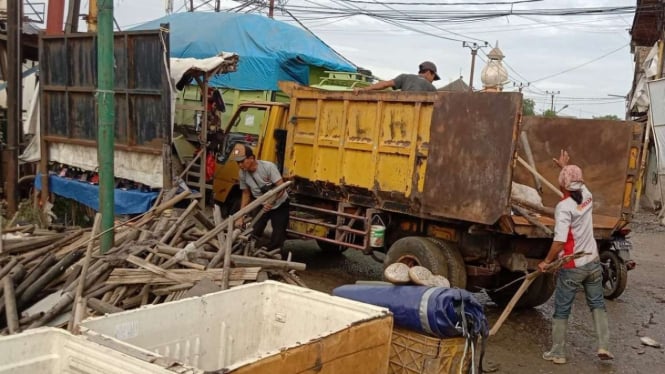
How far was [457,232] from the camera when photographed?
23.6ft

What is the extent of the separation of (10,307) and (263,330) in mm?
2762

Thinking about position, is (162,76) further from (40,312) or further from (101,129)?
(40,312)

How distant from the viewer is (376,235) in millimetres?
7758

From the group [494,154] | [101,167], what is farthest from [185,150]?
[494,154]

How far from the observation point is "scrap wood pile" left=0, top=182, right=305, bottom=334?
5.39 metres

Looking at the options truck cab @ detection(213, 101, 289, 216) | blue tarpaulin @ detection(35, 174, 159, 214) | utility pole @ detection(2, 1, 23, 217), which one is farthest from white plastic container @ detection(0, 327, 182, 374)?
utility pole @ detection(2, 1, 23, 217)

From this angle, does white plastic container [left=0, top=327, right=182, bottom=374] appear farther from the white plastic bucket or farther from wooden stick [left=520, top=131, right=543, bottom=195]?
wooden stick [left=520, top=131, right=543, bottom=195]

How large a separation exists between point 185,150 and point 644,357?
6.96 m

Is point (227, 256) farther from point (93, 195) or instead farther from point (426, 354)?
point (93, 195)

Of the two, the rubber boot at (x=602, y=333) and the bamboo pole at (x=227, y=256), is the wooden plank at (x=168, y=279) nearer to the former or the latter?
the bamboo pole at (x=227, y=256)

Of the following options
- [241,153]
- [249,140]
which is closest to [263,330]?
[241,153]

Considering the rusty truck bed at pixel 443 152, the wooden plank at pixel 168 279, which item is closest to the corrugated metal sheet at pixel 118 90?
the rusty truck bed at pixel 443 152

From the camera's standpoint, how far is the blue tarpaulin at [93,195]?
8797 mm

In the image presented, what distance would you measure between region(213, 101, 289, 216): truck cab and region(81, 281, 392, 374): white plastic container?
575 cm
